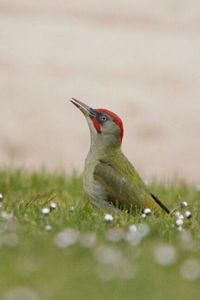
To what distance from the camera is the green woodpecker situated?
10242mm

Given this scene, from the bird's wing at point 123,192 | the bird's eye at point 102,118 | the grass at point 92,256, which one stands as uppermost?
the bird's eye at point 102,118

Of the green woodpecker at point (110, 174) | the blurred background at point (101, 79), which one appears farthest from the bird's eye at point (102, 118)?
the blurred background at point (101, 79)

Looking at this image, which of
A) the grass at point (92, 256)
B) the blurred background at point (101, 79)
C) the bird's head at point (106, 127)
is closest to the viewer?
the grass at point (92, 256)

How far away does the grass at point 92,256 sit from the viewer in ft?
23.1

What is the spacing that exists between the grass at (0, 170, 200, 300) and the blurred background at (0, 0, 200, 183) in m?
4.20

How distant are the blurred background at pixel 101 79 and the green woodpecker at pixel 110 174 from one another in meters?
2.62

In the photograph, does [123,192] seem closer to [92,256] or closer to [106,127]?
[106,127]

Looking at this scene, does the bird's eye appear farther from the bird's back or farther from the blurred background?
the blurred background

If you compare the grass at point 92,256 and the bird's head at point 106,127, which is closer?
the grass at point 92,256

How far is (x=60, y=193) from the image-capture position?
12.2 meters

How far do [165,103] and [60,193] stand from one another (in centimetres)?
468

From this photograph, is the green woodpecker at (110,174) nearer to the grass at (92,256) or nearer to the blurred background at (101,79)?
the grass at (92,256)

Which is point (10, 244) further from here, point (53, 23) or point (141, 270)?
point (53, 23)

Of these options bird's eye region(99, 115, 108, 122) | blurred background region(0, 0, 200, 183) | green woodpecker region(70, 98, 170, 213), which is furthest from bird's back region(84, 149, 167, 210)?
blurred background region(0, 0, 200, 183)
